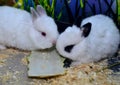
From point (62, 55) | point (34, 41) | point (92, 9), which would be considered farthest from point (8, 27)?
point (92, 9)

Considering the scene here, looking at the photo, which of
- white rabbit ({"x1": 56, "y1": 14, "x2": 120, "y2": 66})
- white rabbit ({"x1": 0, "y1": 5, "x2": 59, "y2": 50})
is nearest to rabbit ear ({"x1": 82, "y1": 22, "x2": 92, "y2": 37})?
white rabbit ({"x1": 56, "y1": 14, "x2": 120, "y2": 66})

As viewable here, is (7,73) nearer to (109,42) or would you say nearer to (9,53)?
(9,53)

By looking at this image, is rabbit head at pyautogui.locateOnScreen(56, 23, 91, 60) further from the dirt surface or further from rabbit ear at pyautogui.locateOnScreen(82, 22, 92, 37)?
the dirt surface

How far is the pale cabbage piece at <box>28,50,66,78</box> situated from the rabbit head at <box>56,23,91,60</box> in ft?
0.52

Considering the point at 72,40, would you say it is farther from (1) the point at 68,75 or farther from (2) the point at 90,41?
(1) the point at 68,75

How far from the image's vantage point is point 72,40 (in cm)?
320

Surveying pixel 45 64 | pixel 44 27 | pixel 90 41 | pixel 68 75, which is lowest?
pixel 68 75

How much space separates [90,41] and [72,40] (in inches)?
7.3

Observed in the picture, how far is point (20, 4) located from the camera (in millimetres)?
3889

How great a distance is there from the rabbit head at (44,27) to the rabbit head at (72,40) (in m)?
0.12

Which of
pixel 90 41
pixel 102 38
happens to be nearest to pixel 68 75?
pixel 90 41

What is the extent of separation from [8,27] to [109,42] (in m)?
1.02

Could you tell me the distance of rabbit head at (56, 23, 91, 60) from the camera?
3203mm

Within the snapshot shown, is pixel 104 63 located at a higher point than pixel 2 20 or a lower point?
lower
